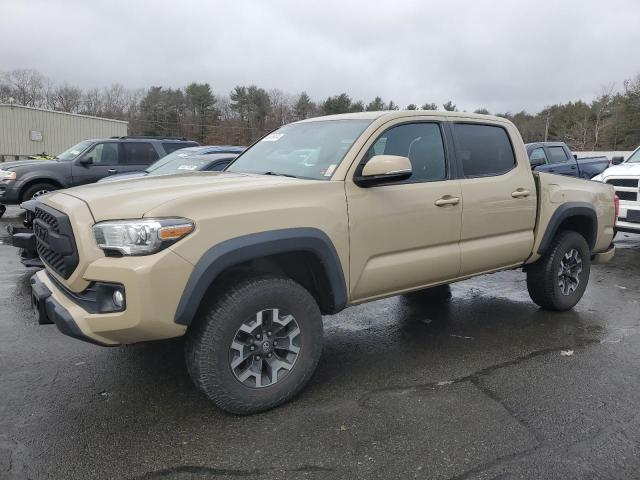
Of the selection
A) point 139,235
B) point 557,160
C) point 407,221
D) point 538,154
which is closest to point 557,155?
point 557,160

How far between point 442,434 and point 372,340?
64.0 inches

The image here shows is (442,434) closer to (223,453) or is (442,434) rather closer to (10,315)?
(223,453)

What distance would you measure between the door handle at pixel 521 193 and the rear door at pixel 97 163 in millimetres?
9637

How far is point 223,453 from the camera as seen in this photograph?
2.82 m

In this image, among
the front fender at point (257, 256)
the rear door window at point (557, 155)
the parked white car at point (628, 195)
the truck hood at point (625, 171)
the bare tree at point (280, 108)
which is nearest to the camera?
the front fender at point (257, 256)

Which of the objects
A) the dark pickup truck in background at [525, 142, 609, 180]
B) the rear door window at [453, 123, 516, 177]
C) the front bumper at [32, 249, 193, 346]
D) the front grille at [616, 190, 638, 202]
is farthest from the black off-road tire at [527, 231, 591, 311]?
the dark pickup truck in background at [525, 142, 609, 180]

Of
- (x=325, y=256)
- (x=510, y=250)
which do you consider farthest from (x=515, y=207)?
(x=325, y=256)

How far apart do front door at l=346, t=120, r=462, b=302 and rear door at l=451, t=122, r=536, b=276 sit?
17cm

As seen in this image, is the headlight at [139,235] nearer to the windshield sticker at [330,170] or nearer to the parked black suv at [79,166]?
the windshield sticker at [330,170]

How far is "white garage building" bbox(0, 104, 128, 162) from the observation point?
105 feet

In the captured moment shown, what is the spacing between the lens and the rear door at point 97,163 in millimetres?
11812

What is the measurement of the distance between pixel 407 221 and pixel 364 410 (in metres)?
1.33

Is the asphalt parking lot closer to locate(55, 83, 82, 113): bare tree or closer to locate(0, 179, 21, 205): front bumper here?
locate(0, 179, 21, 205): front bumper

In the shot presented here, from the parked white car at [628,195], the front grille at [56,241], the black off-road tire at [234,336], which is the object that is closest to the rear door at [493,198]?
the black off-road tire at [234,336]
